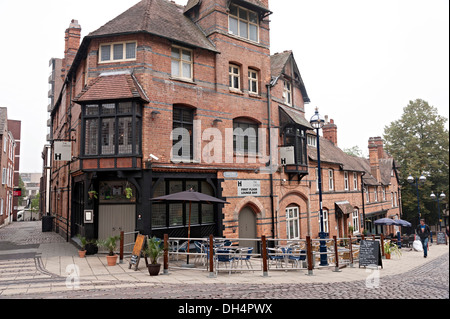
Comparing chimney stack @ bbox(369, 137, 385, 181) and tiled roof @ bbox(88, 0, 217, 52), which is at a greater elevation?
tiled roof @ bbox(88, 0, 217, 52)

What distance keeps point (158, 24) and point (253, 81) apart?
596 cm

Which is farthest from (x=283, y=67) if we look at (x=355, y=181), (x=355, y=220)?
(x=355, y=220)

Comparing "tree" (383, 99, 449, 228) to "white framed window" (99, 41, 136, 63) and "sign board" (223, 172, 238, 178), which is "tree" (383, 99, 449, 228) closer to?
"sign board" (223, 172, 238, 178)

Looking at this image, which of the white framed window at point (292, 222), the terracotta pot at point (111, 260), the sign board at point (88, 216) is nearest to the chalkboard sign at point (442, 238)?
the white framed window at point (292, 222)

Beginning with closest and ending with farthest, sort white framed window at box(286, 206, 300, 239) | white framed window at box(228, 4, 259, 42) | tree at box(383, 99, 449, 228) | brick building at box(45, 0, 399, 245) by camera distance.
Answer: brick building at box(45, 0, 399, 245)
white framed window at box(228, 4, 259, 42)
white framed window at box(286, 206, 300, 239)
tree at box(383, 99, 449, 228)

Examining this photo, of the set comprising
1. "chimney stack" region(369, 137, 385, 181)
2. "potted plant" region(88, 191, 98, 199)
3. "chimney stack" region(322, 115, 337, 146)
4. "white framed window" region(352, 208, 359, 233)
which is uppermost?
"chimney stack" region(322, 115, 337, 146)

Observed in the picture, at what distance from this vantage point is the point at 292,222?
1920cm

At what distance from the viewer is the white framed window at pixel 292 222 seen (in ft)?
61.6

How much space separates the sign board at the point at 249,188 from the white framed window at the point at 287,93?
6228 millimetres

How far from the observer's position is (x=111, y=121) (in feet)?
43.4

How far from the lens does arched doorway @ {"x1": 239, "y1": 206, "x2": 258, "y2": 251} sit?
16.4 m

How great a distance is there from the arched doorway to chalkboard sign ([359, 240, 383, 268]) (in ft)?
19.8

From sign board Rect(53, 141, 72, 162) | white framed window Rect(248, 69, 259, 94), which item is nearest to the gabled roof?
white framed window Rect(248, 69, 259, 94)

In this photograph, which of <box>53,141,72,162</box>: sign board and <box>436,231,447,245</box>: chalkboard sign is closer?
<box>53,141,72,162</box>: sign board
